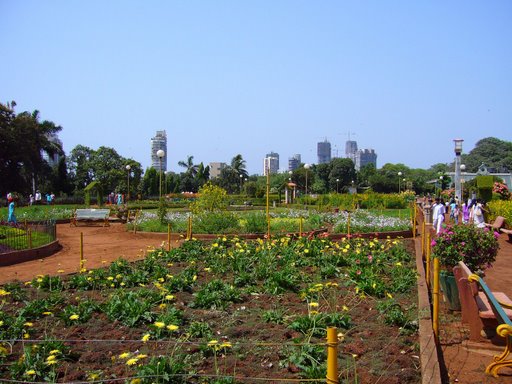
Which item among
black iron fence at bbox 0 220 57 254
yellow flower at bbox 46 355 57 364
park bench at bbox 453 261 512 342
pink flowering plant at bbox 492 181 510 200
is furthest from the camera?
pink flowering plant at bbox 492 181 510 200

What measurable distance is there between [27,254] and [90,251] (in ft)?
5.52

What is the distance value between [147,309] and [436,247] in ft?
15.0

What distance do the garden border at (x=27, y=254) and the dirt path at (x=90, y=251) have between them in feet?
0.77

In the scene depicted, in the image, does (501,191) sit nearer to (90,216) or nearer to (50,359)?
(90,216)

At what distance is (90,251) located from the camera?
14344mm

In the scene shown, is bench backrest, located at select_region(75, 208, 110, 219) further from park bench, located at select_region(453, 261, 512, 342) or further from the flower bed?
park bench, located at select_region(453, 261, 512, 342)

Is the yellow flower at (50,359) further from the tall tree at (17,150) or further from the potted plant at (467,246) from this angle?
the tall tree at (17,150)

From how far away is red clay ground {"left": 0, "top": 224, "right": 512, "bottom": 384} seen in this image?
512 cm

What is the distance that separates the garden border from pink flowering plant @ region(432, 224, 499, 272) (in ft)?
33.1

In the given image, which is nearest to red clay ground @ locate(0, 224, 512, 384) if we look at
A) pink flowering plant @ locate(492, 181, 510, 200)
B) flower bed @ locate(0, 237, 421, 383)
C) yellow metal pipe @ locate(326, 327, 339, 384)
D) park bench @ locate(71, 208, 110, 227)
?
flower bed @ locate(0, 237, 421, 383)

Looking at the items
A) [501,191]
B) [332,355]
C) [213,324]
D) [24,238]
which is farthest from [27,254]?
[501,191]

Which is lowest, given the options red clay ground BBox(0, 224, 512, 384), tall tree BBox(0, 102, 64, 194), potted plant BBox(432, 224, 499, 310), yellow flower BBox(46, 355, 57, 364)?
red clay ground BBox(0, 224, 512, 384)

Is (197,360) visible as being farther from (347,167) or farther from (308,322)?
(347,167)

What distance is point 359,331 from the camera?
5.59 m
